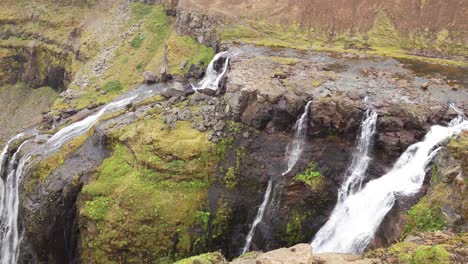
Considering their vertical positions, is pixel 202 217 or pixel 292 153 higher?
pixel 292 153

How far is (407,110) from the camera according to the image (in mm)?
21156

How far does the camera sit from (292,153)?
21672 millimetres

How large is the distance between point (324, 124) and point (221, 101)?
20.8 feet

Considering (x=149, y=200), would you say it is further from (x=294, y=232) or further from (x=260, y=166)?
(x=294, y=232)

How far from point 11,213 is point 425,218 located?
2235cm

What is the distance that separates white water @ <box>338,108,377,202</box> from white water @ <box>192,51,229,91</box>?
34.0 ft

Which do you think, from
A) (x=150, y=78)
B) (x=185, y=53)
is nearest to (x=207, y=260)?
(x=150, y=78)

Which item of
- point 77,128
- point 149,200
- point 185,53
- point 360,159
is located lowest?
point 149,200

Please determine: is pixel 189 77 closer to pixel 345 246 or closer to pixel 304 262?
pixel 345 246

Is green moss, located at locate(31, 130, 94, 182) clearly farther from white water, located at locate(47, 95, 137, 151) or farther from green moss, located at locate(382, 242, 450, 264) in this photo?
green moss, located at locate(382, 242, 450, 264)

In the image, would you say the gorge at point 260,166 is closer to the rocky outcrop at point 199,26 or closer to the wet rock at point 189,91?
the wet rock at point 189,91

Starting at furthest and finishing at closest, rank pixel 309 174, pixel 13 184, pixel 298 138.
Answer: pixel 13 184 → pixel 298 138 → pixel 309 174

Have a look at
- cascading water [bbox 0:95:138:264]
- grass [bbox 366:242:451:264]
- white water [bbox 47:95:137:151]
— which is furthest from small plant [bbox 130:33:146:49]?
grass [bbox 366:242:451:264]

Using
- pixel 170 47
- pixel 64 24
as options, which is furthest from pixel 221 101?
pixel 64 24
